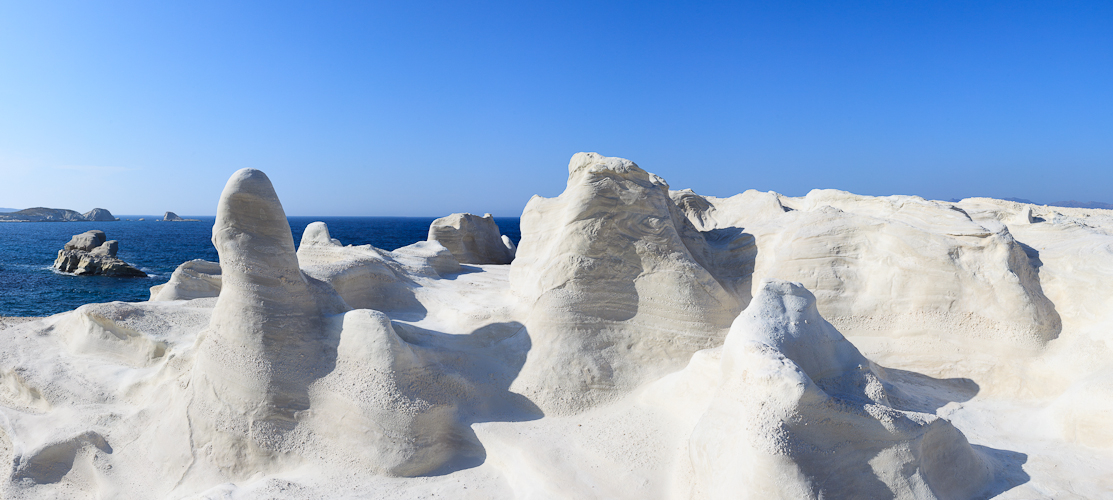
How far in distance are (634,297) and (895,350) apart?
11.7ft

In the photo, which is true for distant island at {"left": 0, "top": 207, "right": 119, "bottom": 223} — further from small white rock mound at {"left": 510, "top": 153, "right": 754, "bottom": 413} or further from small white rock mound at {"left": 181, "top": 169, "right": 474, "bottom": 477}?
small white rock mound at {"left": 510, "top": 153, "right": 754, "bottom": 413}

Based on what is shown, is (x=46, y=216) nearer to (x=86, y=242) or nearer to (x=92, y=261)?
(x=86, y=242)

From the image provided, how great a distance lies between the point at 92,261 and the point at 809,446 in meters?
37.3

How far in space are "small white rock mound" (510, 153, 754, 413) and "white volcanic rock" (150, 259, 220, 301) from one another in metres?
8.42

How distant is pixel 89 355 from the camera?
812 cm

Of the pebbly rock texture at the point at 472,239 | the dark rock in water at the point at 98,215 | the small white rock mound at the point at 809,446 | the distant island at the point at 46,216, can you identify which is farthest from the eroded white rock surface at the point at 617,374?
the dark rock in water at the point at 98,215

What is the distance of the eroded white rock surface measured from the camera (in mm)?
4426

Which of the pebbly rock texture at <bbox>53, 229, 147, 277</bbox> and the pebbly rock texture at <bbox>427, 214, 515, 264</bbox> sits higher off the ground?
the pebbly rock texture at <bbox>427, 214, 515, 264</bbox>

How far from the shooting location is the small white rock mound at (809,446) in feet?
12.6

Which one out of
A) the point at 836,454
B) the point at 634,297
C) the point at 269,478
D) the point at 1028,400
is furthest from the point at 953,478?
the point at 269,478

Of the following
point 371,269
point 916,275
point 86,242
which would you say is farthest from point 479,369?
point 86,242

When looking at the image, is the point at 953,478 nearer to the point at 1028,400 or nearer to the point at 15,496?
the point at 1028,400

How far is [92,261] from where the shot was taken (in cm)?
2911

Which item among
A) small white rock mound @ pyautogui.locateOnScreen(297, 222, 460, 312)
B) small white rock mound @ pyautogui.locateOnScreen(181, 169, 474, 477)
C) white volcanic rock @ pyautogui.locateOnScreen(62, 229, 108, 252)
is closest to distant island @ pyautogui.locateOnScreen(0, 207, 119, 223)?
white volcanic rock @ pyautogui.locateOnScreen(62, 229, 108, 252)
